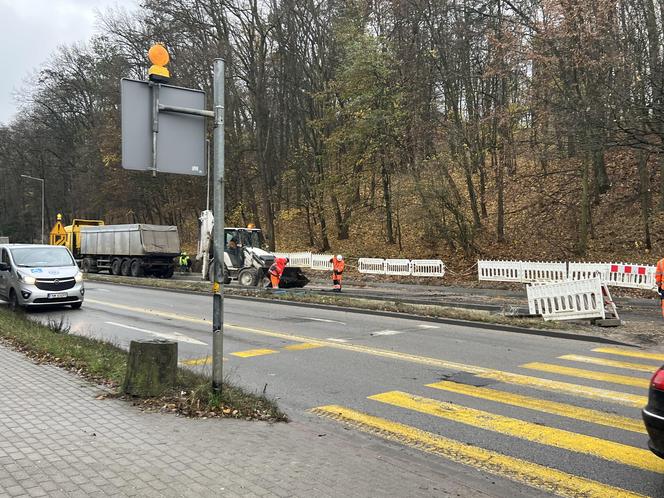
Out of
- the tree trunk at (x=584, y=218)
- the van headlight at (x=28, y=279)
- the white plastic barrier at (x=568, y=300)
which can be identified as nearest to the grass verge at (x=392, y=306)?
the white plastic barrier at (x=568, y=300)

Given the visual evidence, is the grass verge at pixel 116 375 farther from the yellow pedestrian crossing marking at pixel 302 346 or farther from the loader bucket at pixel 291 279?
the loader bucket at pixel 291 279

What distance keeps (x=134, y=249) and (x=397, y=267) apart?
15.9m

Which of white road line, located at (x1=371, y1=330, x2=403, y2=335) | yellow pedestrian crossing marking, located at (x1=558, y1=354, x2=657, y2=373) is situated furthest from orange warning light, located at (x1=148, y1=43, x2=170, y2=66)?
white road line, located at (x1=371, y1=330, x2=403, y2=335)

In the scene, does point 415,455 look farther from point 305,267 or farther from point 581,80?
point 305,267

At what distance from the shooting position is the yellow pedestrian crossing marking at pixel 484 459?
415 cm

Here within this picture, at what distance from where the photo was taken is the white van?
1449 cm

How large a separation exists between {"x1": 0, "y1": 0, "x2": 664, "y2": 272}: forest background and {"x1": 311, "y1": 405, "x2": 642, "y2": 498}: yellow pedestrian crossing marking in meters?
14.4

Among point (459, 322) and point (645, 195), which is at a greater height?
point (645, 195)

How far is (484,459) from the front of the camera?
4754 mm

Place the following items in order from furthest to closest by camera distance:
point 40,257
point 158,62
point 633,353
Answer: point 40,257
point 633,353
point 158,62

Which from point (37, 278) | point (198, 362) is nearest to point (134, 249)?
point (37, 278)

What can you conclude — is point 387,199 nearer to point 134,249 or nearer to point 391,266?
point 391,266

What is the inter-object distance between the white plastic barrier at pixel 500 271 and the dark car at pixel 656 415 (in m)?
18.1

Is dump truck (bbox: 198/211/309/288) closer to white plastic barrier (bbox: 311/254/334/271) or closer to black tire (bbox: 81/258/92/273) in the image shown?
white plastic barrier (bbox: 311/254/334/271)
